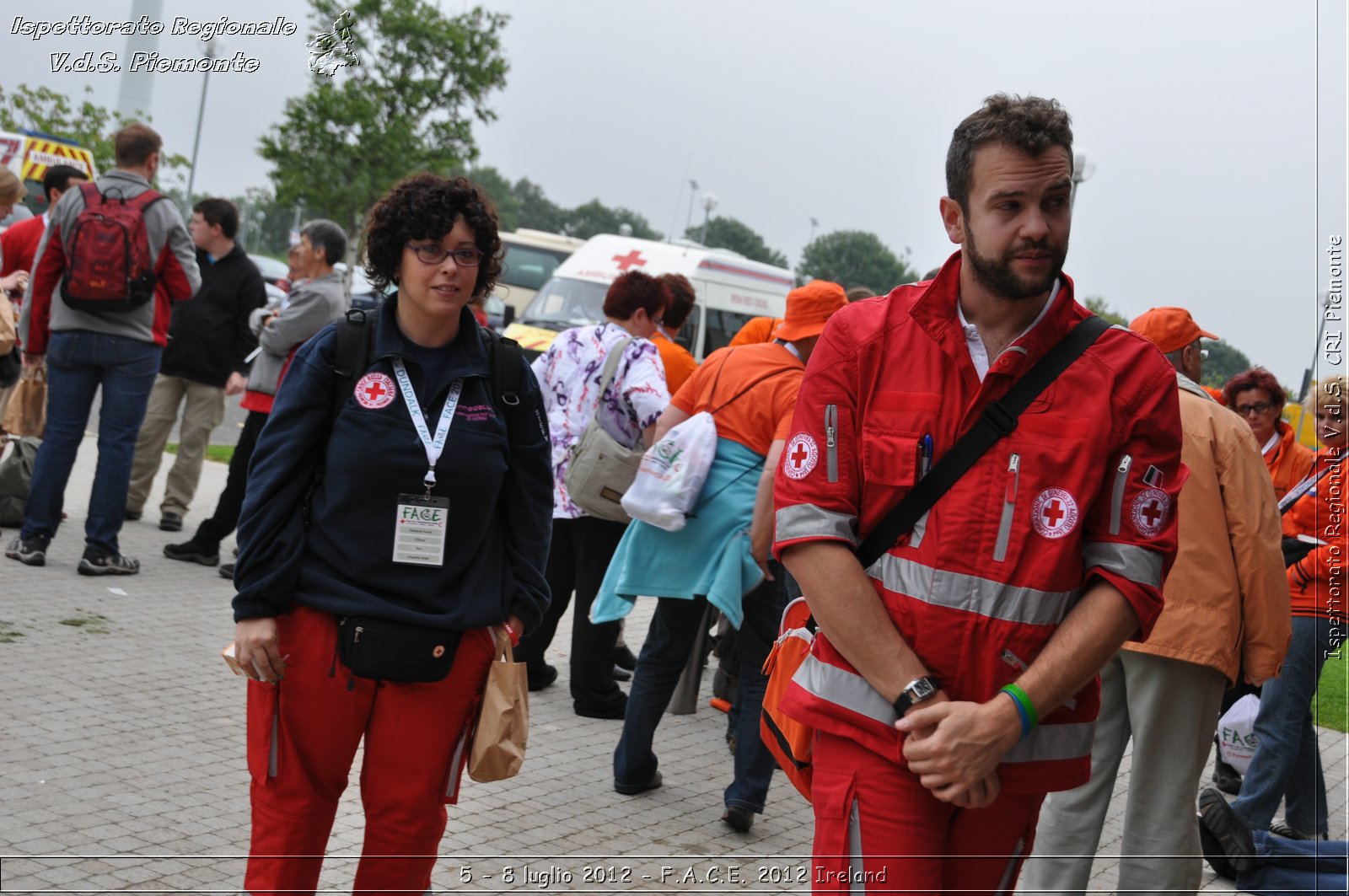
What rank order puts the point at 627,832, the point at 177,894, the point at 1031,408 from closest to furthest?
the point at 1031,408, the point at 177,894, the point at 627,832

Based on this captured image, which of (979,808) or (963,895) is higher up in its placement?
(979,808)

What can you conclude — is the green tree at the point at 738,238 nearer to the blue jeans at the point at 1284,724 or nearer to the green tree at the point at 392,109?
the green tree at the point at 392,109

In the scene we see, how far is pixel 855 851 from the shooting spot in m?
2.58

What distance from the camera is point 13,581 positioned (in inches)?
291

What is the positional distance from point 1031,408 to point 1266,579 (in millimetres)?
2357

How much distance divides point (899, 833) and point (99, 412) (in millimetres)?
6379

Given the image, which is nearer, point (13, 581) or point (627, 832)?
point (627, 832)

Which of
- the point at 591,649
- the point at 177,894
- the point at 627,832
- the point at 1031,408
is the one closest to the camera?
the point at 1031,408

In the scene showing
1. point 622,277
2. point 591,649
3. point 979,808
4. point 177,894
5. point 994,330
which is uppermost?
point 622,277

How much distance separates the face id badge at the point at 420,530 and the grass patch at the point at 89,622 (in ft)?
14.1

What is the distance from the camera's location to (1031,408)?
257 centimetres

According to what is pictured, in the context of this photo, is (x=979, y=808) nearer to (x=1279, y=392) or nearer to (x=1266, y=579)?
(x=1266, y=579)

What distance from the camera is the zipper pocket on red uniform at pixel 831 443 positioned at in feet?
8.60

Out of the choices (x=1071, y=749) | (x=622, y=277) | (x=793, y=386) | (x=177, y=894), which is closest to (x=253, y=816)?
(x=177, y=894)
